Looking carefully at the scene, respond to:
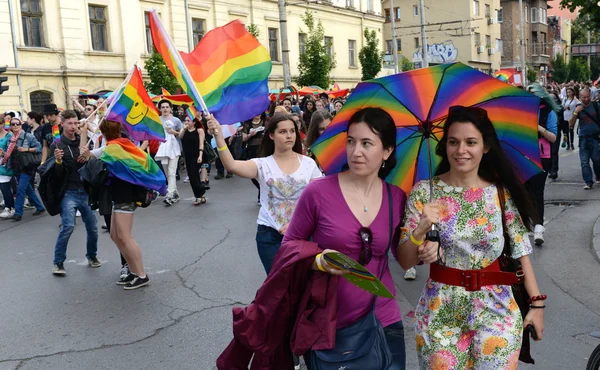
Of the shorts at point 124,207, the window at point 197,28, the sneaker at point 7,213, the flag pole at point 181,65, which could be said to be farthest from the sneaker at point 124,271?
the window at point 197,28

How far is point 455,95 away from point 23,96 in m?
25.2

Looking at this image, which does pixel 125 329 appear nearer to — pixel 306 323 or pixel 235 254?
pixel 235 254

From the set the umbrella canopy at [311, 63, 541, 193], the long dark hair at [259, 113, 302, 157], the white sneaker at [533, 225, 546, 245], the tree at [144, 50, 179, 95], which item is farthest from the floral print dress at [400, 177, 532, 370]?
the tree at [144, 50, 179, 95]

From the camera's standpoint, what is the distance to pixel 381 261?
2.85m

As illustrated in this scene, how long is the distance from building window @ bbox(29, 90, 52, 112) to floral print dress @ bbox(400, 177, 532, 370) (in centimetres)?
2566

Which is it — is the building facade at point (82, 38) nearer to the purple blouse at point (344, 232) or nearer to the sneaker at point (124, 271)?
the sneaker at point (124, 271)

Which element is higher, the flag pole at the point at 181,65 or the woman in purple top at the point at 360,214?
the flag pole at the point at 181,65

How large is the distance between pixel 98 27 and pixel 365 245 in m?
28.1

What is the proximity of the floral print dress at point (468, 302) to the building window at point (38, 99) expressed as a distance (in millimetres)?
25662

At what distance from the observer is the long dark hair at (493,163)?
117 inches

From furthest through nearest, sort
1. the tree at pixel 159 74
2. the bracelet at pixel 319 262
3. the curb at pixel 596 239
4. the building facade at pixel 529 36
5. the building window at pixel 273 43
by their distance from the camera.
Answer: the building facade at pixel 529 36 < the building window at pixel 273 43 < the tree at pixel 159 74 < the curb at pixel 596 239 < the bracelet at pixel 319 262

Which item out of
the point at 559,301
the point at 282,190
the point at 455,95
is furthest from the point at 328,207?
the point at 559,301

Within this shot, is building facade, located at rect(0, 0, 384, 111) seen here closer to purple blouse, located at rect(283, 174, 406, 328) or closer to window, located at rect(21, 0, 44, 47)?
window, located at rect(21, 0, 44, 47)

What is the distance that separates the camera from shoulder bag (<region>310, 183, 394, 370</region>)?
269 centimetres
